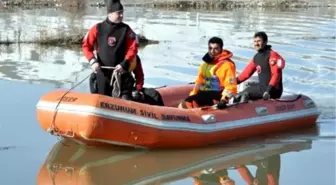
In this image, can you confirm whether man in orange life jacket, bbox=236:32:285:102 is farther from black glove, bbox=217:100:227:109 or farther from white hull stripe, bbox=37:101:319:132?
black glove, bbox=217:100:227:109

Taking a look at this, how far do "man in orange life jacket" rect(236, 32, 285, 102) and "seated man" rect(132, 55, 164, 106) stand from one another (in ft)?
3.47

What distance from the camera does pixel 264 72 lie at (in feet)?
27.2

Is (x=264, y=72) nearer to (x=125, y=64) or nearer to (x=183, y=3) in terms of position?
(x=125, y=64)

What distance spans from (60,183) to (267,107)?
2.98m

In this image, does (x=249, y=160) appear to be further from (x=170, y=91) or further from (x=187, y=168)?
(x=170, y=91)

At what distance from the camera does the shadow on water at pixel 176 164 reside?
20.2 ft

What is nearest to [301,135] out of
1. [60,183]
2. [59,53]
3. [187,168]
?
[187,168]

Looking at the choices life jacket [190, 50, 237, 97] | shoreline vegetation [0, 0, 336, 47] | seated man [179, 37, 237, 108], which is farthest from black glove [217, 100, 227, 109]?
shoreline vegetation [0, 0, 336, 47]

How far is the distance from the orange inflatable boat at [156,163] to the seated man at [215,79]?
0.59m

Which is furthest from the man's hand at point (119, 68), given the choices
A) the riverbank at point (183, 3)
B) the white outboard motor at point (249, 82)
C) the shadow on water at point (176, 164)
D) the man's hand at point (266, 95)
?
the riverbank at point (183, 3)

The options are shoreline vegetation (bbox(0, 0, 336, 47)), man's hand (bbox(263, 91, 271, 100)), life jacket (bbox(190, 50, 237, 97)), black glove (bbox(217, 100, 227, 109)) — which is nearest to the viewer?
Answer: black glove (bbox(217, 100, 227, 109))

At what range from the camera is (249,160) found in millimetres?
6891

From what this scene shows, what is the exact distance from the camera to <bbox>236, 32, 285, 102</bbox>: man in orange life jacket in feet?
26.4

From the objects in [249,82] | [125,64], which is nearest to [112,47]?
[125,64]
